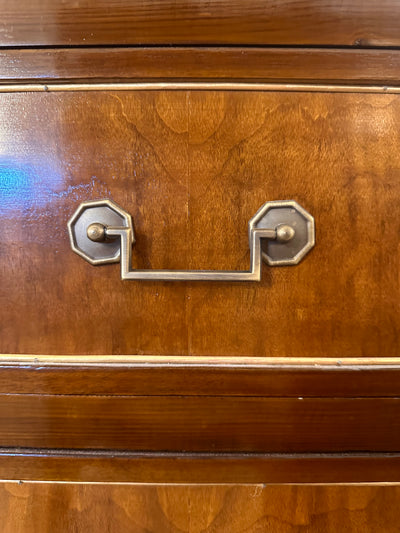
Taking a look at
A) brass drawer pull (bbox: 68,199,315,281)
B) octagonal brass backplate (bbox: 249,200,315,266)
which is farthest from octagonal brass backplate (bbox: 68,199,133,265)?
octagonal brass backplate (bbox: 249,200,315,266)

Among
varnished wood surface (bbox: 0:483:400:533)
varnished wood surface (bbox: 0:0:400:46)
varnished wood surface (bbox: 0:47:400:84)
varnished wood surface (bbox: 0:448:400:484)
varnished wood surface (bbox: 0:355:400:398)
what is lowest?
varnished wood surface (bbox: 0:483:400:533)

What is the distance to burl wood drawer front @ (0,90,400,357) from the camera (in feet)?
0.94

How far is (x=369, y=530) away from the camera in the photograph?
29 cm

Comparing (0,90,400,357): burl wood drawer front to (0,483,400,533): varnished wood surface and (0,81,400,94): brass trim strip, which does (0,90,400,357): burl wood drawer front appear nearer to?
(0,81,400,94): brass trim strip

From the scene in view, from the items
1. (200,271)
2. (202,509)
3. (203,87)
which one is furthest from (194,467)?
(203,87)

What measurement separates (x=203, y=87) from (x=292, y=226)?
0.40 feet

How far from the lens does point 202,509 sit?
0.98 ft

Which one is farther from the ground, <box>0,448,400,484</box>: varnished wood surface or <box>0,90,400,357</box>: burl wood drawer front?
<box>0,90,400,357</box>: burl wood drawer front

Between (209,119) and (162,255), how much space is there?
0.11m

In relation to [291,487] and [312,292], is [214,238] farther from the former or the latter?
[291,487]

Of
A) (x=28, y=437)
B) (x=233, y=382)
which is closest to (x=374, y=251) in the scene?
(x=233, y=382)

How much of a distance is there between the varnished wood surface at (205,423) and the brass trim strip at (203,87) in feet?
0.76

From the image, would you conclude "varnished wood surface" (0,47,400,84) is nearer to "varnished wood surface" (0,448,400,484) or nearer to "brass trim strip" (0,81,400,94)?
"brass trim strip" (0,81,400,94)

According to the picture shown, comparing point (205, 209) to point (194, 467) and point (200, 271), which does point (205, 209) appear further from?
point (194, 467)
